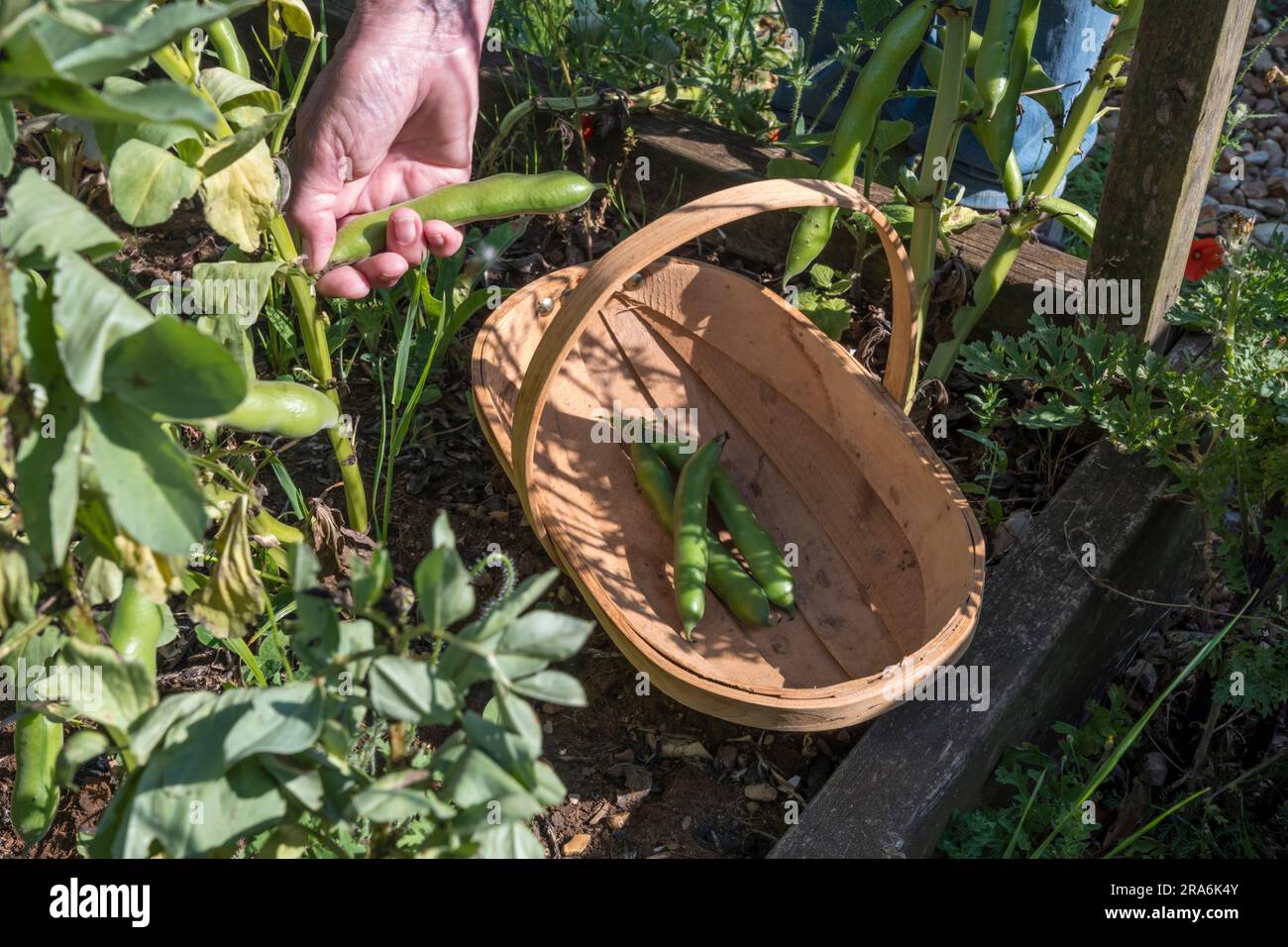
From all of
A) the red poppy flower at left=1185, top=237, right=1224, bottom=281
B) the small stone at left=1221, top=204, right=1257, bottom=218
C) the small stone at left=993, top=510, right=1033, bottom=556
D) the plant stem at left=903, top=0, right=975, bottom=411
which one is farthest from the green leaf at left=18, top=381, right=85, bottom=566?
the small stone at left=1221, top=204, right=1257, bottom=218

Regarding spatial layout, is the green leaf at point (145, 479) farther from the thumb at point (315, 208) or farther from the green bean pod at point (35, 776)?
the thumb at point (315, 208)

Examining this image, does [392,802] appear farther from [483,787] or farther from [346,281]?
[346,281]

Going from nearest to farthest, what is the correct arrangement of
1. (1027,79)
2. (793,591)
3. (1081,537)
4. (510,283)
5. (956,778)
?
(956,778)
(1081,537)
(793,591)
(1027,79)
(510,283)

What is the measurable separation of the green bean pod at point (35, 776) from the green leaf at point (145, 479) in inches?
27.8

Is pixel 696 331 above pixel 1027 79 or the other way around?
the other way around

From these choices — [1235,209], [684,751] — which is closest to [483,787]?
[684,751]

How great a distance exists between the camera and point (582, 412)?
223 centimetres

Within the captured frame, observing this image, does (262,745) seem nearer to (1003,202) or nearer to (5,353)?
(5,353)

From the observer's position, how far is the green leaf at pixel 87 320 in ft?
2.52

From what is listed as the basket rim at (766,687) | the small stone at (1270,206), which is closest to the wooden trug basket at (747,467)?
the basket rim at (766,687)

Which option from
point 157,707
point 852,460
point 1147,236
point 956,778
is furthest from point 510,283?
point 157,707

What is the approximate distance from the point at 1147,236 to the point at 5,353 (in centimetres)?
173

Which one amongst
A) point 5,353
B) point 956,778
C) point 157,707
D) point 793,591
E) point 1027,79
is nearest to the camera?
point 5,353

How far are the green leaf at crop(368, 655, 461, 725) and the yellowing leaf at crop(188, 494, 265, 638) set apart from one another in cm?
40
